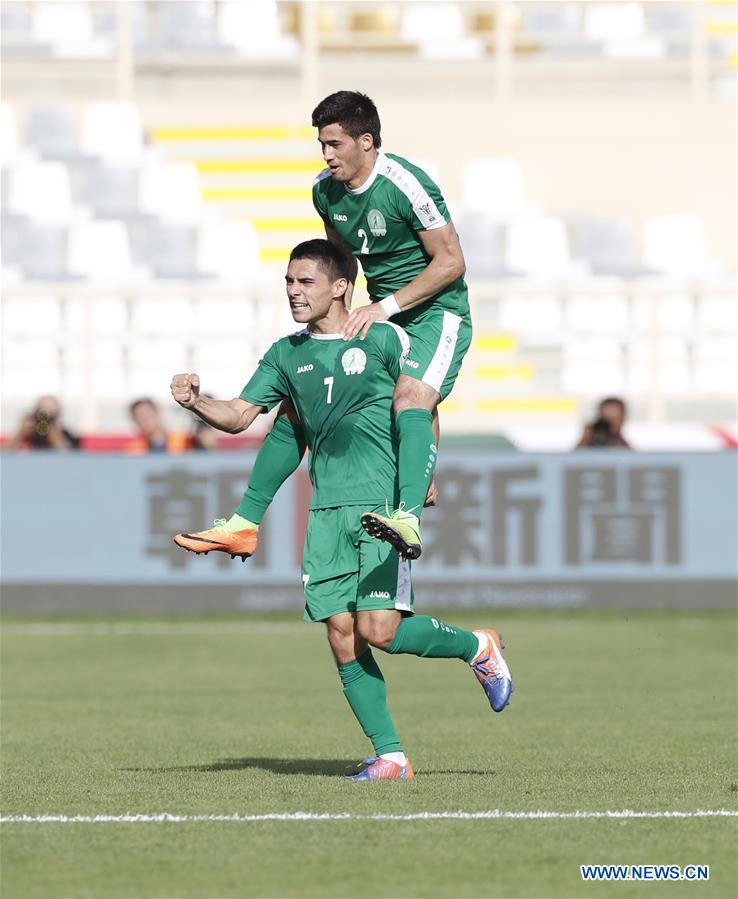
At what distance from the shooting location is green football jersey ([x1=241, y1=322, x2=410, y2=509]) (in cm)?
753

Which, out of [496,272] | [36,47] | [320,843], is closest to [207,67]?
[36,47]

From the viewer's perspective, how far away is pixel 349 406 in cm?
755

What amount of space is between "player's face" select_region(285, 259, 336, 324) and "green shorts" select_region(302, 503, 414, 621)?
81cm

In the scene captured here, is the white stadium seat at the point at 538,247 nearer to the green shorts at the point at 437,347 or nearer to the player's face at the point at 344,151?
the green shorts at the point at 437,347

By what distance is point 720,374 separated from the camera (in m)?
22.1

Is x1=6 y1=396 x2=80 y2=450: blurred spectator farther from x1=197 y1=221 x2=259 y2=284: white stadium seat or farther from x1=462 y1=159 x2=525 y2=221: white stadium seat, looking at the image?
x1=462 y1=159 x2=525 y2=221: white stadium seat

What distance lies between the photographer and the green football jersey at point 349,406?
7.53m

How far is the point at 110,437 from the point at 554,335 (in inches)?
219

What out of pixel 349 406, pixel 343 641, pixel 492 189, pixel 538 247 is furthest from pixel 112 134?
pixel 343 641

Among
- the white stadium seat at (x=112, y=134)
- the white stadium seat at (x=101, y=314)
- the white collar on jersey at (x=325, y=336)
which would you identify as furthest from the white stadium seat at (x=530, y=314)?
the white collar on jersey at (x=325, y=336)

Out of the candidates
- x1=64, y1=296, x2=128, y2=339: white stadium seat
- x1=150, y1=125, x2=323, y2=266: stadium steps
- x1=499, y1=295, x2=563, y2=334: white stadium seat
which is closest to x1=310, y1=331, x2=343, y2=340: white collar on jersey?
x1=64, y1=296, x2=128, y2=339: white stadium seat

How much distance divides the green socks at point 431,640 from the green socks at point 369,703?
17cm

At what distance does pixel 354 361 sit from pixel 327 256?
43 cm

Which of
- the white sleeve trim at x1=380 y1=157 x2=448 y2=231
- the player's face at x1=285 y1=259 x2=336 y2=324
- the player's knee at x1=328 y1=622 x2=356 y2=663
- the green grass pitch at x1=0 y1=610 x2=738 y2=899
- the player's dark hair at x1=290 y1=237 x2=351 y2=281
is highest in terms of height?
the white sleeve trim at x1=380 y1=157 x2=448 y2=231
